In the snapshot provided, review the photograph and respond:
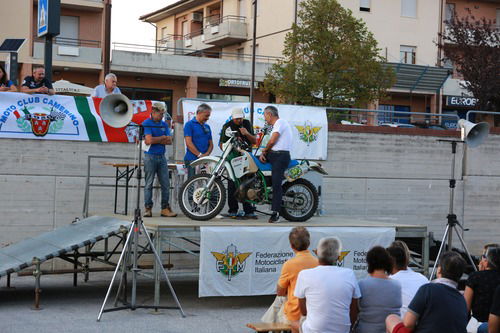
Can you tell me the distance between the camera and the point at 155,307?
35.1ft

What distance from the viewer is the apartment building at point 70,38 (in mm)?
38031

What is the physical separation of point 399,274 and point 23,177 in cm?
919

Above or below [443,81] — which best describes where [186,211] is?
below

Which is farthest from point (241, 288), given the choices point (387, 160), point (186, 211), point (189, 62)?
point (189, 62)

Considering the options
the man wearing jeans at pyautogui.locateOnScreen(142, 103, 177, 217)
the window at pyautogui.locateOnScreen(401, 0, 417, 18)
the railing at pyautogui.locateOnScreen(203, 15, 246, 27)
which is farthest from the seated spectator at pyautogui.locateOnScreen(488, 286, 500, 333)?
the railing at pyautogui.locateOnScreen(203, 15, 246, 27)

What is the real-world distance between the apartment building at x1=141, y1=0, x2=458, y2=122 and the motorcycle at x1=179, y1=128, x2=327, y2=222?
29.3m

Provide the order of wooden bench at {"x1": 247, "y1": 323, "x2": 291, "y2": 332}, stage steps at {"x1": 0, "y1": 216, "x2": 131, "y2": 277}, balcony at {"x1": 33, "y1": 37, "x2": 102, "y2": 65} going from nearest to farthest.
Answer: wooden bench at {"x1": 247, "y1": 323, "x2": 291, "y2": 332} < stage steps at {"x1": 0, "y1": 216, "x2": 131, "y2": 277} < balcony at {"x1": 33, "y1": 37, "x2": 102, "y2": 65}

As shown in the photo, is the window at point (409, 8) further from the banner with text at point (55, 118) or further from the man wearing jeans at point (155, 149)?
the man wearing jeans at point (155, 149)

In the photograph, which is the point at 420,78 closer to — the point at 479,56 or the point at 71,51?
the point at 479,56

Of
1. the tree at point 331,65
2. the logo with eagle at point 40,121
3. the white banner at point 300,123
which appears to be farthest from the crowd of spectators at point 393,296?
the tree at point 331,65

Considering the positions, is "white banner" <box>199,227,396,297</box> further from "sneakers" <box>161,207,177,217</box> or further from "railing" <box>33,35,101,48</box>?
"railing" <box>33,35,101,48</box>

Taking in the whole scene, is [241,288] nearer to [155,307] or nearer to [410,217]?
[155,307]

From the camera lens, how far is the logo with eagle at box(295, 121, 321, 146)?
54.0ft

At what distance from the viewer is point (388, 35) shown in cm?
4503
